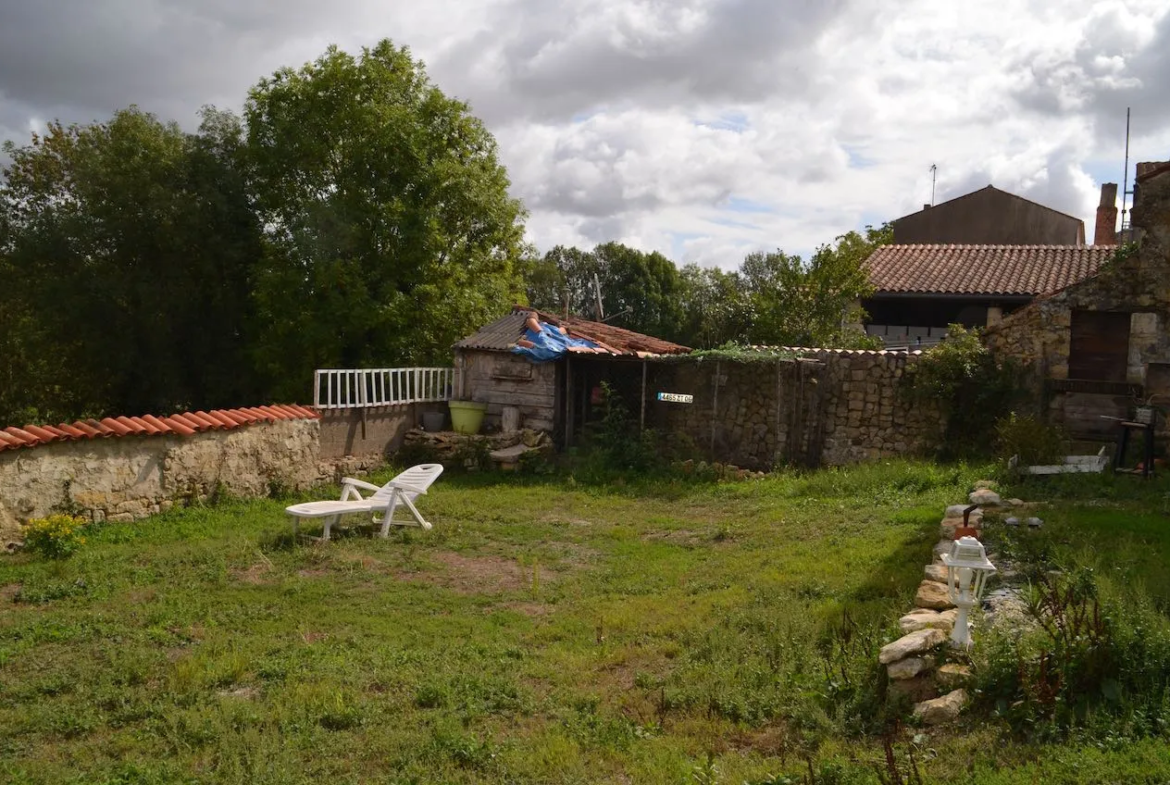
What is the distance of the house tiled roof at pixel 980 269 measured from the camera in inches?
663

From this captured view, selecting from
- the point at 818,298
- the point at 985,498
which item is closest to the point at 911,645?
the point at 985,498

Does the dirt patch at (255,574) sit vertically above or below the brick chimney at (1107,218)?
below

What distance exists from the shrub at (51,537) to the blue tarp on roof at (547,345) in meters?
6.99

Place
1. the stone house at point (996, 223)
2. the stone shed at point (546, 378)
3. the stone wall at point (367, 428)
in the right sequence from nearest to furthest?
1. the stone wall at point (367, 428)
2. the stone shed at point (546, 378)
3. the stone house at point (996, 223)

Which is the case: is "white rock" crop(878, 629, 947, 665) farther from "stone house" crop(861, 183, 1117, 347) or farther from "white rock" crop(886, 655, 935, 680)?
"stone house" crop(861, 183, 1117, 347)

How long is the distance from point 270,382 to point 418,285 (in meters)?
4.38

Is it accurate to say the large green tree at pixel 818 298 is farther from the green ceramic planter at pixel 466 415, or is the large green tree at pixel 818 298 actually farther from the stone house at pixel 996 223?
the stone house at pixel 996 223

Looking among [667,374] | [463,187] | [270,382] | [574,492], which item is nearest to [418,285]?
[463,187]

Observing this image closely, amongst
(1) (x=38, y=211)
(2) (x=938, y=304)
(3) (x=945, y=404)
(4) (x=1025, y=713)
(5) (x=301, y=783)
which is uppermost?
(1) (x=38, y=211)

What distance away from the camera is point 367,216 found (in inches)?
719

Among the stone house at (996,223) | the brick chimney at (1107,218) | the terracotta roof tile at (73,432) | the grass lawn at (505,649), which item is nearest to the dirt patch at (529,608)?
the grass lawn at (505,649)

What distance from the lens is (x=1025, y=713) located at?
13.4 ft

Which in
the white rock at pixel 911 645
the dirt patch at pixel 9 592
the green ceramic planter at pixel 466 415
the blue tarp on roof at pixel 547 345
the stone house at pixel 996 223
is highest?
the stone house at pixel 996 223

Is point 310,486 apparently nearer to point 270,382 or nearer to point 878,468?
point 878,468
